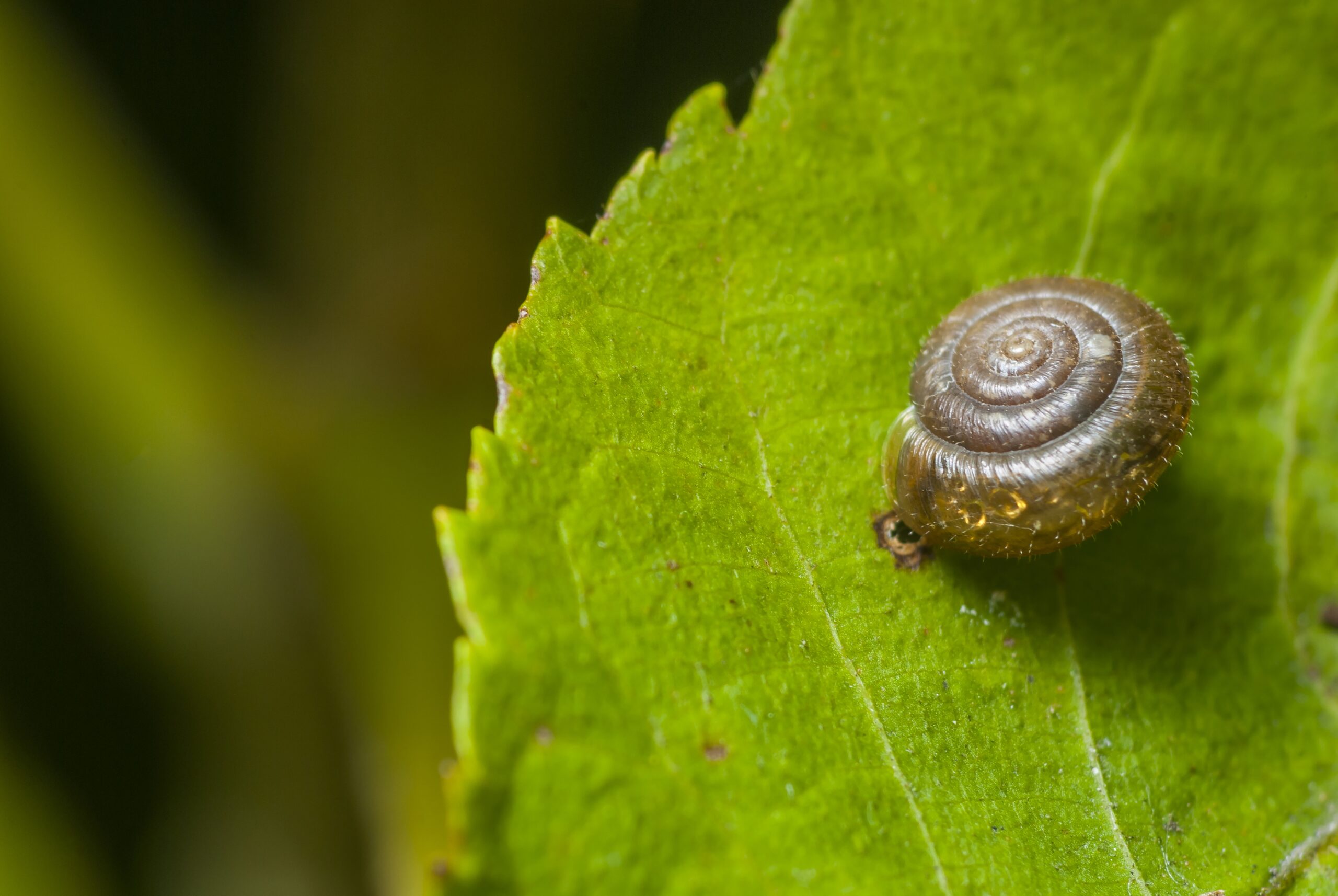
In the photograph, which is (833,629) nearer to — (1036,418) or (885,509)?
(885,509)

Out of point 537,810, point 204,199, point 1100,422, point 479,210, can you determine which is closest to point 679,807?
point 537,810

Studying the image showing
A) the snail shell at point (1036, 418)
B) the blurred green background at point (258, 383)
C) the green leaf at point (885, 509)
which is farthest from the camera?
the blurred green background at point (258, 383)

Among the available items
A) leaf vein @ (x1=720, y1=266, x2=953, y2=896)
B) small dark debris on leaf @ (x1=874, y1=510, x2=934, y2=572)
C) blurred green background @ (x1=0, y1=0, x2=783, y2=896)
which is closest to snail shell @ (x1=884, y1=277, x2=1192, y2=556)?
small dark debris on leaf @ (x1=874, y1=510, x2=934, y2=572)

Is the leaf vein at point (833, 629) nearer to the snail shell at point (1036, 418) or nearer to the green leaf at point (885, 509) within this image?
the green leaf at point (885, 509)

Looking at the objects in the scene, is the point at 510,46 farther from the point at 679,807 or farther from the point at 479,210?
the point at 679,807

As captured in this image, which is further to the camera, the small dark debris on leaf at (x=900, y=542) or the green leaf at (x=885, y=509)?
the small dark debris on leaf at (x=900, y=542)

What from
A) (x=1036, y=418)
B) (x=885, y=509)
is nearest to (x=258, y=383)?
(x=885, y=509)

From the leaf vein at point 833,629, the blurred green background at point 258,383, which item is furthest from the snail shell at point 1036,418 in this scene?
the blurred green background at point 258,383
